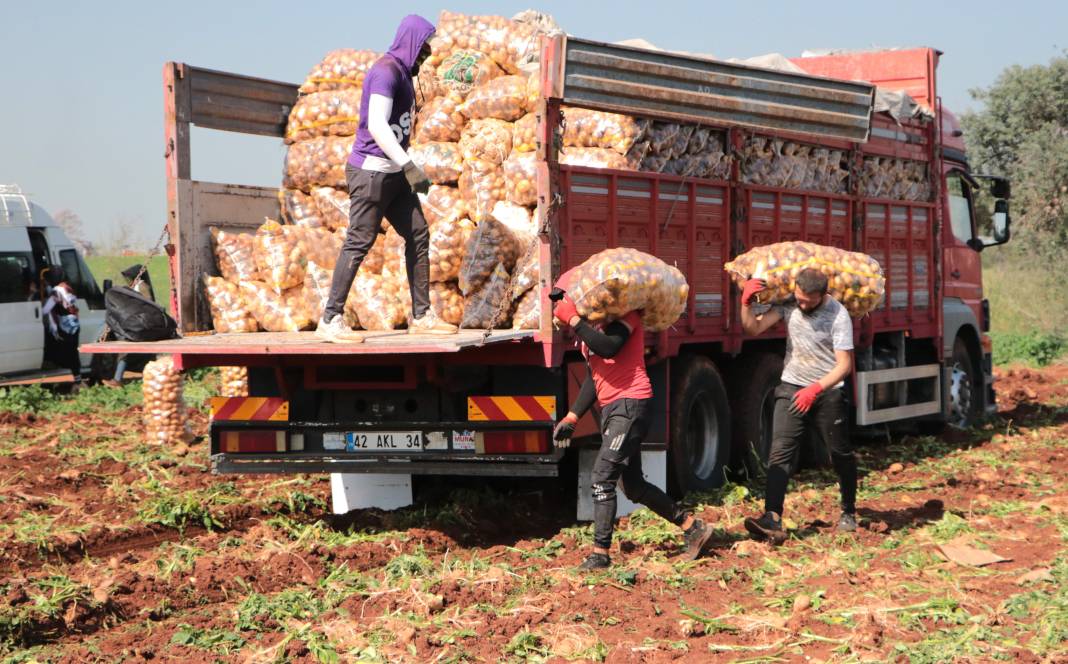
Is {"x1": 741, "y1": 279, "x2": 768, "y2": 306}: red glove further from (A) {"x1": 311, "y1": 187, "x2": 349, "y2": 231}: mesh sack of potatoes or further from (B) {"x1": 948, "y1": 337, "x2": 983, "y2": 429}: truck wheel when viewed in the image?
(B) {"x1": 948, "y1": 337, "x2": 983, "y2": 429}: truck wheel

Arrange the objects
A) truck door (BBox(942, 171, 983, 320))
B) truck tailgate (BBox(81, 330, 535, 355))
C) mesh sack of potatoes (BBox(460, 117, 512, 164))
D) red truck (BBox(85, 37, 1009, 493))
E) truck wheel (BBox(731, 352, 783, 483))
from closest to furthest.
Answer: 1. truck tailgate (BBox(81, 330, 535, 355))
2. red truck (BBox(85, 37, 1009, 493))
3. mesh sack of potatoes (BBox(460, 117, 512, 164))
4. truck wheel (BBox(731, 352, 783, 483))
5. truck door (BBox(942, 171, 983, 320))

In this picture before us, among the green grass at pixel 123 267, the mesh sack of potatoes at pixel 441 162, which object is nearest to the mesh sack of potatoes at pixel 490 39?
the mesh sack of potatoes at pixel 441 162

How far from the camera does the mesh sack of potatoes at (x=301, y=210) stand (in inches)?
373

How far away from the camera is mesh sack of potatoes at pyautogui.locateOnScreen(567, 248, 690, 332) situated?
7121 mm

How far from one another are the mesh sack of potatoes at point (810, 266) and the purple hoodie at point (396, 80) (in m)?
2.34

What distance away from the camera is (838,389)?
26.3 feet

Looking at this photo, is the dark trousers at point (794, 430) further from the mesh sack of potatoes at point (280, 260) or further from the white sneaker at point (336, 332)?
the mesh sack of potatoes at point (280, 260)

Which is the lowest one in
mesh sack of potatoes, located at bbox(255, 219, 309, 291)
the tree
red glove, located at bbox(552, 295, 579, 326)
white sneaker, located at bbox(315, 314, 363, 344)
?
white sneaker, located at bbox(315, 314, 363, 344)

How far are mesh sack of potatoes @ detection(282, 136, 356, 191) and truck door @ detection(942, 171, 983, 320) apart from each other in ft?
21.0

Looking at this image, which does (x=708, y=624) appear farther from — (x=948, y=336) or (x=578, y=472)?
(x=948, y=336)

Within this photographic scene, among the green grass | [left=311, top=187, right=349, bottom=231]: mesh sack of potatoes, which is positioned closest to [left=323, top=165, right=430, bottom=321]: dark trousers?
[left=311, top=187, right=349, bottom=231]: mesh sack of potatoes

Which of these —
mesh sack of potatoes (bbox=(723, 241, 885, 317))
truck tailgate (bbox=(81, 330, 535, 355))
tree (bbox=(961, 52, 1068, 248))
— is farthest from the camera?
tree (bbox=(961, 52, 1068, 248))

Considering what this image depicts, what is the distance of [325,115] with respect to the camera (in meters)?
9.63

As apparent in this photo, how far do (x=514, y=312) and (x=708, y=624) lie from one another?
300 cm
